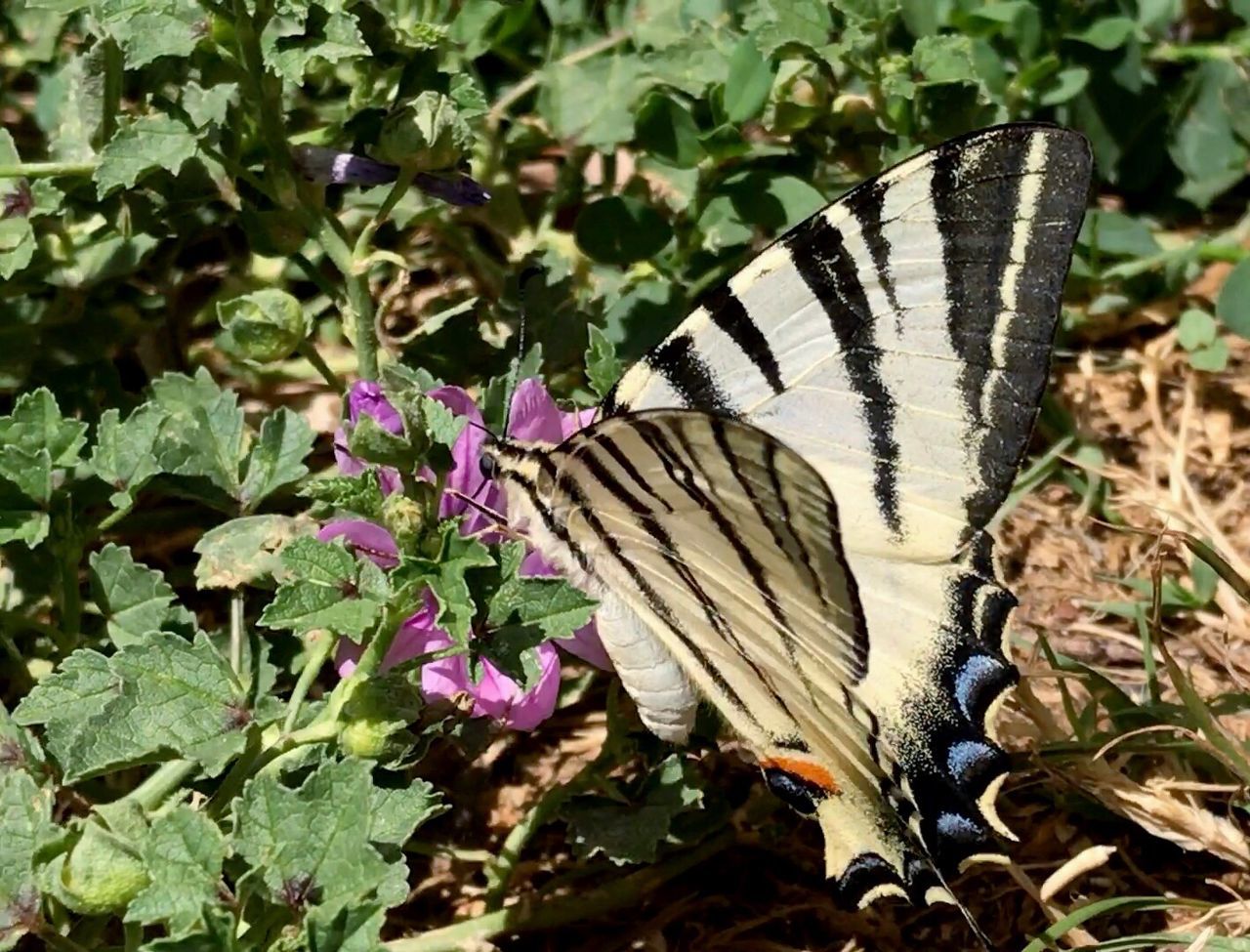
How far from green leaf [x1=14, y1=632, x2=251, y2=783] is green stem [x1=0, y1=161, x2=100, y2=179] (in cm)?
77

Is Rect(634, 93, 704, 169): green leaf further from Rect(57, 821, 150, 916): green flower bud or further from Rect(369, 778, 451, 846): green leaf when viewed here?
Rect(57, 821, 150, 916): green flower bud

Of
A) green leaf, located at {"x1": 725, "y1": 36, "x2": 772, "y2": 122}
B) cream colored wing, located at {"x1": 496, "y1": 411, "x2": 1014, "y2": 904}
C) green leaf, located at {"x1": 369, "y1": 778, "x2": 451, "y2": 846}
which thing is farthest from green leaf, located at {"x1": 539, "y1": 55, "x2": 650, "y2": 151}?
green leaf, located at {"x1": 369, "y1": 778, "x2": 451, "y2": 846}

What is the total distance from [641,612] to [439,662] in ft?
0.79

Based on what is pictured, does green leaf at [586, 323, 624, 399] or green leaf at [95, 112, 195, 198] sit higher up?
green leaf at [95, 112, 195, 198]

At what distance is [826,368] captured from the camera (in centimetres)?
184

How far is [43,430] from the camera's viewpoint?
2.12m

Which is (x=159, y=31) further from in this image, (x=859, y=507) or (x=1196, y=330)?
(x=1196, y=330)

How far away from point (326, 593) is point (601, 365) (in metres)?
0.50

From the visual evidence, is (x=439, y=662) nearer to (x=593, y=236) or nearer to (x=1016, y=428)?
(x=1016, y=428)

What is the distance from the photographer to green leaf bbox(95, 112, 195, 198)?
6.77 feet

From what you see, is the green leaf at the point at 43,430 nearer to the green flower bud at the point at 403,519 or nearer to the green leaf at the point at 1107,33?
the green flower bud at the point at 403,519

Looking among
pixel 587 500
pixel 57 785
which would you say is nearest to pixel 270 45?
pixel 587 500

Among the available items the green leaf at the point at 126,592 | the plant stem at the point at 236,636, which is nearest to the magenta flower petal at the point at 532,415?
the plant stem at the point at 236,636

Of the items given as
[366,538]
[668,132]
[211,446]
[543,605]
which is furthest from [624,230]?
[543,605]
